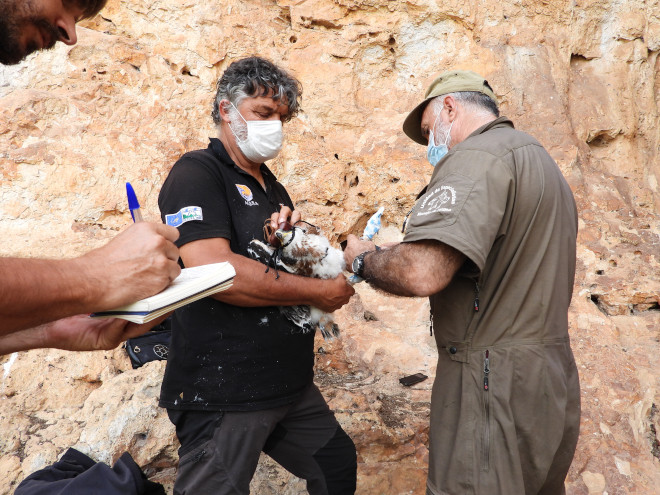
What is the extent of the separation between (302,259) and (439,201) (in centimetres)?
72

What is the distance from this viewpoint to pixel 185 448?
7.34 feet

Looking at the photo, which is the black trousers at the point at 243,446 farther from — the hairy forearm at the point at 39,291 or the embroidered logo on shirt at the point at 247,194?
the hairy forearm at the point at 39,291

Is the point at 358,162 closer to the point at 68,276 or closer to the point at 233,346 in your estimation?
the point at 233,346

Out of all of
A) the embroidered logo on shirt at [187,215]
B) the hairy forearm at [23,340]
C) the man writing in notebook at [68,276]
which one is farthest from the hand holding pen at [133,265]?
the embroidered logo on shirt at [187,215]

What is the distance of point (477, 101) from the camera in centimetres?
233

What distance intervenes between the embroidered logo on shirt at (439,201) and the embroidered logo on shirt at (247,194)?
33.6 inches

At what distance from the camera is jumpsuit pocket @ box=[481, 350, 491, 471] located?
1.98 metres

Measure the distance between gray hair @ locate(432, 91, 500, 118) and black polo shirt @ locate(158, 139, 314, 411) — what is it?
3.64 ft

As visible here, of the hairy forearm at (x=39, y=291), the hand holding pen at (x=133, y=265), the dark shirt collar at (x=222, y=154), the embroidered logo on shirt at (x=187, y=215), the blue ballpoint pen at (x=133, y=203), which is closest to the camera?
the hairy forearm at (x=39, y=291)

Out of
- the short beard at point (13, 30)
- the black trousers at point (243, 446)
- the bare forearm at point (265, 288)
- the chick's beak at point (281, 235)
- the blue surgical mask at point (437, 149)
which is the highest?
the short beard at point (13, 30)

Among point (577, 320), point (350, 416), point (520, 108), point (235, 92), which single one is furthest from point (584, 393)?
point (235, 92)

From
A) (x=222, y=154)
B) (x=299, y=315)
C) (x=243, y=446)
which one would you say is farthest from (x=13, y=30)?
(x=243, y=446)

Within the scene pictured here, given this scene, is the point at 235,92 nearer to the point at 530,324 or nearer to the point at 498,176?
the point at 498,176

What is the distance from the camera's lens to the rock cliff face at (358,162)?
11.0ft
